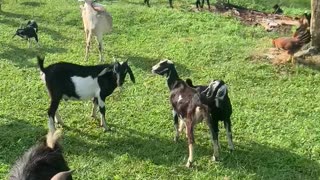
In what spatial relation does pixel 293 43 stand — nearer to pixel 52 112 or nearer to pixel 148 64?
pixel 148 64

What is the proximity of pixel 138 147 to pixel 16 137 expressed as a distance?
200 cm

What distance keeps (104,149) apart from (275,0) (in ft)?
42.3

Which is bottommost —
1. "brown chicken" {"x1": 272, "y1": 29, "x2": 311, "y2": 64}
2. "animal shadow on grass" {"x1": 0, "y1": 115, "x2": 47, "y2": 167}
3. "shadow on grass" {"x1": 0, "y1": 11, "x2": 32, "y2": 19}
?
"animal shadow on grass" {"x1": 0, "y1": 115, "x2": 47, "y2": 167}

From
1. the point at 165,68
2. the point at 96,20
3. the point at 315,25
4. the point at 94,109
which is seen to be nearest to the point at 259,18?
the point at 315,25

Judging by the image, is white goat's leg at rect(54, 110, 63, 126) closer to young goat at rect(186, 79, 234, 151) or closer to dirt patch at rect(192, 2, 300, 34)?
young goat at rect(186, 79, 234, 151)

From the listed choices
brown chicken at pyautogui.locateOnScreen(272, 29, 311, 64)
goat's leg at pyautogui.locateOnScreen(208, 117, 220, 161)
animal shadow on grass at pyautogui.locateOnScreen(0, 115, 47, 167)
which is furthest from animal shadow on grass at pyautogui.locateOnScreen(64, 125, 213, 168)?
brown chicken at pyautogui.locateOnScreen(272, 29, 311, 64)

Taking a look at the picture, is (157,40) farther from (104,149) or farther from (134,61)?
(104,149)

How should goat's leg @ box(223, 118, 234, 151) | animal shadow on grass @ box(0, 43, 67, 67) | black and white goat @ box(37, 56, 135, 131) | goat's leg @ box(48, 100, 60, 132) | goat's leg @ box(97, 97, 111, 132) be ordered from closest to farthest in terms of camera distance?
goat's leg @ box(223, 118, 234, 151)
black and white goat @ box(37, 56, 135, 131)
goat's leg @ box(48, 100, 60, 132)
goat's leg @ box(97, 97, 111, 132)
animal shadow on grass @ box(0, 43, 67, 67)

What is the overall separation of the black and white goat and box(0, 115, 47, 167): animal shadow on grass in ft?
1.17

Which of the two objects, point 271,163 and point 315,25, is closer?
point 271,163

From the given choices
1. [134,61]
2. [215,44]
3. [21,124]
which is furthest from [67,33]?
[21,124]

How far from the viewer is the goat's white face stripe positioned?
810cm

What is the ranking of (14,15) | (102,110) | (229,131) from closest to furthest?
(229,131)
(102,110)
(14,15)

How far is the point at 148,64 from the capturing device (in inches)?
461
